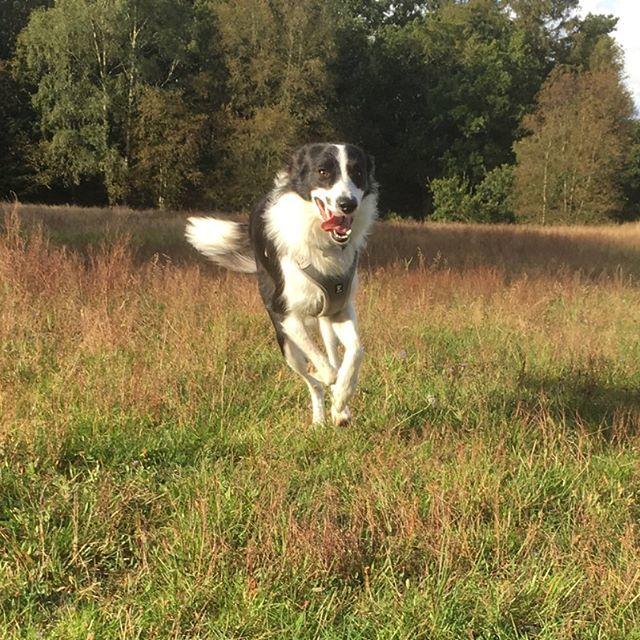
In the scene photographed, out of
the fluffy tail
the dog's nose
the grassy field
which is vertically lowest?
the grassy field

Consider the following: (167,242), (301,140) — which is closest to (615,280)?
(167,242)

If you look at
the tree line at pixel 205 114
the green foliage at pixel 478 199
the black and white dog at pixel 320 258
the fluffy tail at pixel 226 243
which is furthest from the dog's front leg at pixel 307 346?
the green foliage at pixel 478 199

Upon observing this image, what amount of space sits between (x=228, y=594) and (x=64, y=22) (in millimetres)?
28666

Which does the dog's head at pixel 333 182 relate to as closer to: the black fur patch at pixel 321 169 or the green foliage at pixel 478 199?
the black fur patch at pixel 321 169

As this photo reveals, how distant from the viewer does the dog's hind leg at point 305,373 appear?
3.40m

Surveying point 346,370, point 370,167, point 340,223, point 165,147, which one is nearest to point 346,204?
point 340,223

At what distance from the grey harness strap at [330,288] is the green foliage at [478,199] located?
95.9ft

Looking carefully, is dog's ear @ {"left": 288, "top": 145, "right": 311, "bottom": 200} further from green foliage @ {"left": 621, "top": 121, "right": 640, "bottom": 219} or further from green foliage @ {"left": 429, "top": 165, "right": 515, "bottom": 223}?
green foliage @ {"left": 621, "top": 121, "right": 640, "bottom": 219}

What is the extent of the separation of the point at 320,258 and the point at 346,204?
1.30 feet

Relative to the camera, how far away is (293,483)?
Answer: 262cm

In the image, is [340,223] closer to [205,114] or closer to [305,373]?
[305,373]

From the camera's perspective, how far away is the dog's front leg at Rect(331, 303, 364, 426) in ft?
9.98

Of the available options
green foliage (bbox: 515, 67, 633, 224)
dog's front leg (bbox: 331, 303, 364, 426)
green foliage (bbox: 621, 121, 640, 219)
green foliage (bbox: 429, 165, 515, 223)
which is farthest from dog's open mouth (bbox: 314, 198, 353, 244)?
green foliage (bbox: 621, 121, 640, 219)

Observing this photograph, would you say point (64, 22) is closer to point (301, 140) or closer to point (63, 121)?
point (63, 121)
